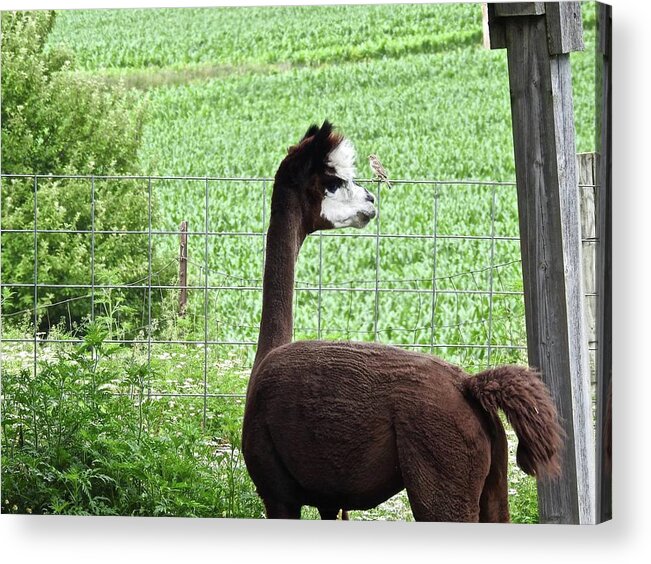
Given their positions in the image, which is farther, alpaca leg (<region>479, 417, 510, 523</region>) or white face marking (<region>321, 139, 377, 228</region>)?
white face marking (<region>321, 139, 377, 228</region>)

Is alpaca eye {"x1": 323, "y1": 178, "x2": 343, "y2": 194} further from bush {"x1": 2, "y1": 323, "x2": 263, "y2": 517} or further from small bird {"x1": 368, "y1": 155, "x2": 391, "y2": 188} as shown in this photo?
bush {"x1": 2, "y1": 323, "x2": 263, "y2": 517}

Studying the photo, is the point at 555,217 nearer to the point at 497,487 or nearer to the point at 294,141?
the point at 497,487

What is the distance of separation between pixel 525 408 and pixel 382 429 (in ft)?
1.68

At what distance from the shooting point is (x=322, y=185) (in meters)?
4.53

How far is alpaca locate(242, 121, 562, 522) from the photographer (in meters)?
3.84

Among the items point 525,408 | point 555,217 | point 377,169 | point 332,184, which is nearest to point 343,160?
point 332,184

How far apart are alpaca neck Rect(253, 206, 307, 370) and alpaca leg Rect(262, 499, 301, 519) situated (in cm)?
54

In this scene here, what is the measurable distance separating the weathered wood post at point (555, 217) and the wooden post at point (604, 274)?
68 mm

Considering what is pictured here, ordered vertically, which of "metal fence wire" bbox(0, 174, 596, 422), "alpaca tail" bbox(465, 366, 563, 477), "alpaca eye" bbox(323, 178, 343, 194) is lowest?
"alpaca tail" bbox(465, 366, 563, 477)

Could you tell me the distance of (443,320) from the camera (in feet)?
18.7

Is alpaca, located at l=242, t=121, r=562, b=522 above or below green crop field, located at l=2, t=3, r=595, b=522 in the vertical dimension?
below

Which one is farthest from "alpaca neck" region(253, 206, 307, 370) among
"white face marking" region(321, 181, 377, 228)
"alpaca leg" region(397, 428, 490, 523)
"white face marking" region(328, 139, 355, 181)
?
"alpaca leg" region(397, 428, 490, 523)

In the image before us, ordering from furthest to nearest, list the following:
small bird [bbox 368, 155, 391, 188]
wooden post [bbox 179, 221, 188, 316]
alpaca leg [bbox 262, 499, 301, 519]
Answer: wooden post [bbox 179, 221, 188, 316]
small bird [bbox 368, 155, 391, 188]
alpaca leg [bbox 262, 499, 301, 519]

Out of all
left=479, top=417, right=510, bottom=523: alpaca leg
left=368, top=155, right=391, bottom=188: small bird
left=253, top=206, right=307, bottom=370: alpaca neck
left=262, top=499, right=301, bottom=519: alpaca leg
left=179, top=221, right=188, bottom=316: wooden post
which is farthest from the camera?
left=179, top=221, right=188, bottom=316: wooden post
